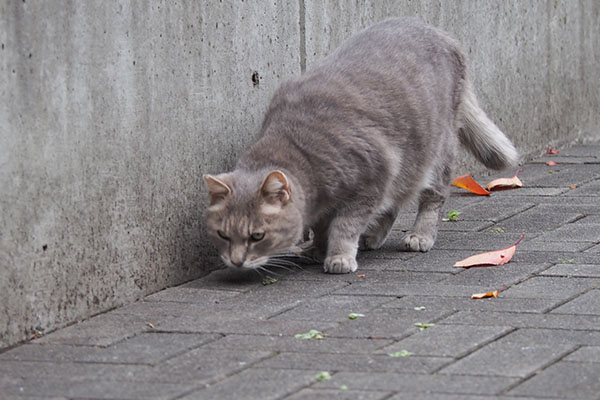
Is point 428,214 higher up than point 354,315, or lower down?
higher up

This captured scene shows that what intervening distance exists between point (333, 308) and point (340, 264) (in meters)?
0.70

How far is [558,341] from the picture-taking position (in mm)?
3562

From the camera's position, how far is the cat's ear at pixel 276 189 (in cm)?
455

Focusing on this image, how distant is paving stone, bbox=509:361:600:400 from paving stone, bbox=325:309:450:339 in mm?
632

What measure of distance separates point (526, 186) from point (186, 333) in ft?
12.0

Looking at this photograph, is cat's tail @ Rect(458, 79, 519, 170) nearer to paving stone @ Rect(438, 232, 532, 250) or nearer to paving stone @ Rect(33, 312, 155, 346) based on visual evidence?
paving stone @ Rect(438, 232, 532, 250)

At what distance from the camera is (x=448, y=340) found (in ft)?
11.9

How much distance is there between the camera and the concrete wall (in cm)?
381

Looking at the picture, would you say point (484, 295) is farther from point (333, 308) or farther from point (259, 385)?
point (259, 385)

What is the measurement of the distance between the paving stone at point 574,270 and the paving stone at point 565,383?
1282 mm

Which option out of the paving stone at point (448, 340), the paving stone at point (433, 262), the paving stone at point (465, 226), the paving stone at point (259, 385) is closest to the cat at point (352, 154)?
the paving stone at point (433, 262)

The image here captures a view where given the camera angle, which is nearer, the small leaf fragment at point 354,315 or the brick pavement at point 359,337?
the brick pavement at point 359,337

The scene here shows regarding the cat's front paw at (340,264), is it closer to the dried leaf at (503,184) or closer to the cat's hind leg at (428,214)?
the cat's hind leg at (428,214)

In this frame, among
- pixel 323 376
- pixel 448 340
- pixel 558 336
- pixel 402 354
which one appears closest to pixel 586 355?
pixel 558 336
